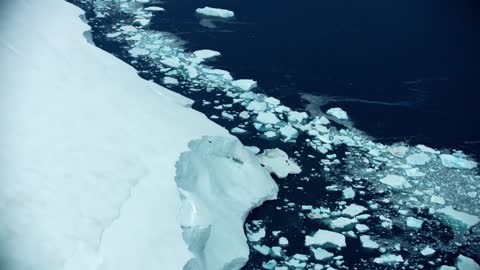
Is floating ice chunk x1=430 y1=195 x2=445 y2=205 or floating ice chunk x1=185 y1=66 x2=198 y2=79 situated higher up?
floating ice chunk x1=185 y1=66 x2=198 y2=79

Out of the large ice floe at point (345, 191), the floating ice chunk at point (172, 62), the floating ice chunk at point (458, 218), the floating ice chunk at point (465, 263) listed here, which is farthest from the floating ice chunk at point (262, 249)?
the floating ice chunk at point (172, 62)

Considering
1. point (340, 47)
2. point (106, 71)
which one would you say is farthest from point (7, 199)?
point (340, 47)

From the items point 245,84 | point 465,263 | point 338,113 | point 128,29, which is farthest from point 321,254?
point 128,29

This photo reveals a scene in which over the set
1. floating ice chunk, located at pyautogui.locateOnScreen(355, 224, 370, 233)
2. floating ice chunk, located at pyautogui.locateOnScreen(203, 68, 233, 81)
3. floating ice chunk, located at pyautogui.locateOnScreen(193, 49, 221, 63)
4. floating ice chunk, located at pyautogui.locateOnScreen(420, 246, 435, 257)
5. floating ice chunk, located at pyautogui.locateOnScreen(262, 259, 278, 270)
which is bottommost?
floating ice chunk, located at pyautogui.locateOnScreen(262, 259, 278, 270)

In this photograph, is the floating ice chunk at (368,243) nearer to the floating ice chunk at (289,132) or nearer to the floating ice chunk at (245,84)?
the floating ice chunk at (289,132)

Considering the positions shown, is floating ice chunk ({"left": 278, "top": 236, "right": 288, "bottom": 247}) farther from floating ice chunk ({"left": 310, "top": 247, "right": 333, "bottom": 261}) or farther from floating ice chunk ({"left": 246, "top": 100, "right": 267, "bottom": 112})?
floating ice chunk ({"left": 246, "top": 100, "right": 267, "bottom": 112})

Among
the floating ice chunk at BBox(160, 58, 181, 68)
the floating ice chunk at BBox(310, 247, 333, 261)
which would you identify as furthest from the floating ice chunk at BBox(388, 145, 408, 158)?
the floating ice chunk at BBox(160, 58, 181, 68)

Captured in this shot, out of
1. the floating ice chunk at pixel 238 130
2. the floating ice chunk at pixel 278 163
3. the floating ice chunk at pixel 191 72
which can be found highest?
the floating ice chunk at pixel 191 72

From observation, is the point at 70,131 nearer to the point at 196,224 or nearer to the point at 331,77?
the point at 196,224
